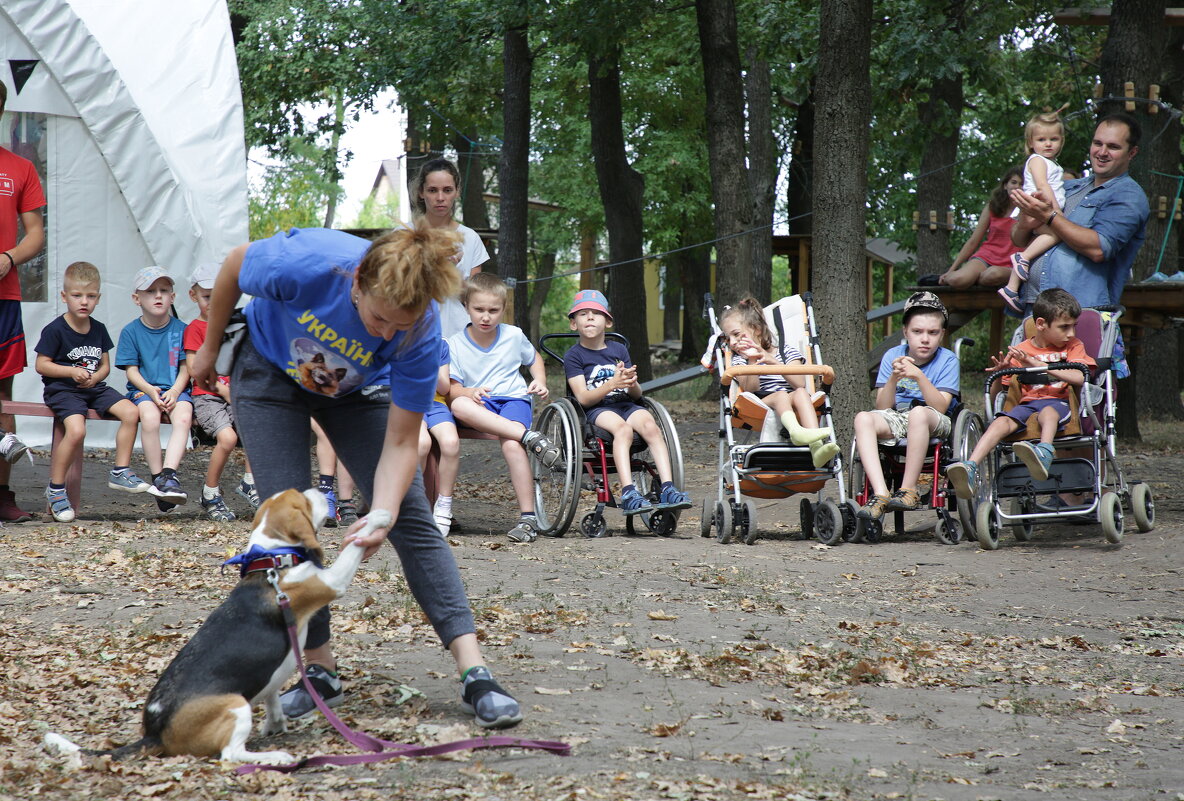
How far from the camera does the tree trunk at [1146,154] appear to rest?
41.3ft

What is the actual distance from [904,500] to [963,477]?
0.63m

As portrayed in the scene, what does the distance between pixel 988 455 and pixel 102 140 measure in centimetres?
849

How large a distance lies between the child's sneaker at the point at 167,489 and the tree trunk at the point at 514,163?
865cm

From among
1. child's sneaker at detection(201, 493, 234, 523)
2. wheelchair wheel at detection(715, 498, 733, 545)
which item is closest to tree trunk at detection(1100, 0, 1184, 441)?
wheelchair wheel at detection(715, 498, 733, 545)

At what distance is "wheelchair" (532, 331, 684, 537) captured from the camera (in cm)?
789

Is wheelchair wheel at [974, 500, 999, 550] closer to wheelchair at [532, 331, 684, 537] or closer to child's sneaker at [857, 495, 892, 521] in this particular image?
child's sneaker at [857, 495, 892, 521]

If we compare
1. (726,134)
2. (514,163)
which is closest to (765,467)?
(726,134)

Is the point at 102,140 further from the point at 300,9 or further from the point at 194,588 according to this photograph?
the point at 300,9

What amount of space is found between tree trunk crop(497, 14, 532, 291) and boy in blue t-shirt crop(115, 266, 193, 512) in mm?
7987

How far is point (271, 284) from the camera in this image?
3.59 m

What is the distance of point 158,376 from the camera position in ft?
28.2

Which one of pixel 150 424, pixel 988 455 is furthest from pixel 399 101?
pixel 988 455

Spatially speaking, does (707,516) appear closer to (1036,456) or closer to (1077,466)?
(1036,456)

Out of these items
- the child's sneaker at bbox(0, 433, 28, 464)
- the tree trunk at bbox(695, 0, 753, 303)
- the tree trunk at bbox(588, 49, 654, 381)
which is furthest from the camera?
the tree trunk at bbox(588, 49, 654, 381)
